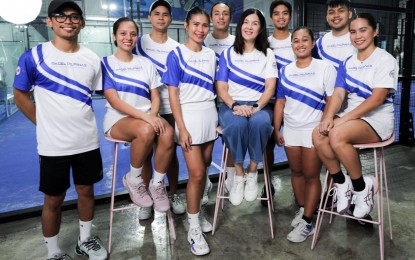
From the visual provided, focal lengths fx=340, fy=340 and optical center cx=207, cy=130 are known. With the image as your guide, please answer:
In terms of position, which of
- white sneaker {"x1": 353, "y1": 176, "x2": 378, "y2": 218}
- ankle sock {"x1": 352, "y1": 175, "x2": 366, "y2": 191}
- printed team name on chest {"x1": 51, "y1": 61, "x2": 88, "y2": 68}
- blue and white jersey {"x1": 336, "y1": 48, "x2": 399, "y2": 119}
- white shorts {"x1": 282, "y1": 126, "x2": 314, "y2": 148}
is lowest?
white sneaker {"x1": 353, "y1": 176, "x2": 378, "y2": 218}

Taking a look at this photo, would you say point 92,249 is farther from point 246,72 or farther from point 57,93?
point 246,72

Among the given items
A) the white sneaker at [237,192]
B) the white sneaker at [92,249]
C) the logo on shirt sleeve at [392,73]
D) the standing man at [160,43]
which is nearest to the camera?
the logo on shirt sleeve at [392,73]

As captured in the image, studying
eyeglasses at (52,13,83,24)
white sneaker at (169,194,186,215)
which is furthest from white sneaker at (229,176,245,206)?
eyeglasses at (52,13,83,24)

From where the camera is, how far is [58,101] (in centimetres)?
195

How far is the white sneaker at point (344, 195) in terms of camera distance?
2.16 m

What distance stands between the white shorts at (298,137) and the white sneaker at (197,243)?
35.3 inches

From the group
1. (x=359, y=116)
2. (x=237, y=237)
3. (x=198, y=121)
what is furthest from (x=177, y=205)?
(x=359, y=116)

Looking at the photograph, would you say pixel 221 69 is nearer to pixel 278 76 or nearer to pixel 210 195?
pixel 278 76

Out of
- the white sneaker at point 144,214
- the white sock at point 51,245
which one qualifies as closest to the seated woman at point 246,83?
the white sneaker at point 144,214

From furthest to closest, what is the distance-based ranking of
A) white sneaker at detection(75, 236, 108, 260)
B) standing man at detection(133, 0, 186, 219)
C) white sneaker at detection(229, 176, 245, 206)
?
standing man at detection(133, 0, 186, 219) < white sneaker at detection(229, 176, 245, 206) < white sneaker at detection(75, 236, 108, 260)

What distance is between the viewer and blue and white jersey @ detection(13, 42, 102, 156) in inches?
75.1

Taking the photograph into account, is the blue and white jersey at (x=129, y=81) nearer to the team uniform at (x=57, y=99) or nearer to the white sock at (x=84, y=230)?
the team uniform at (x=57, y=99)

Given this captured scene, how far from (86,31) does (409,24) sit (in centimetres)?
838

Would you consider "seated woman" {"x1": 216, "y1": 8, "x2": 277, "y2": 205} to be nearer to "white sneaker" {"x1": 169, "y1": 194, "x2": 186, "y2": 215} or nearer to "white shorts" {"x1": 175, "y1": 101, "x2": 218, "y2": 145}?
"white shorts" {"x1": 175, "y1": 101, "x2": 218, "y2": 145}
